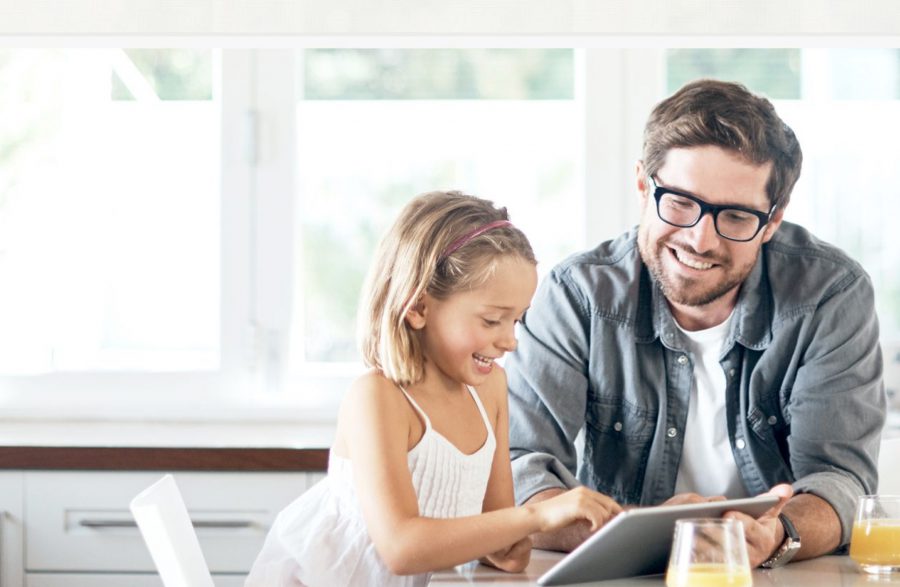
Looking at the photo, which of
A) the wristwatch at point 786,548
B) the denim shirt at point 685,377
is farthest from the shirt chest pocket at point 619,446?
the wristwatch at point 786,548

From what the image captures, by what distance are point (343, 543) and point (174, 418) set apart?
4.97 feet

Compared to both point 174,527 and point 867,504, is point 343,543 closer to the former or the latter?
point 174,527

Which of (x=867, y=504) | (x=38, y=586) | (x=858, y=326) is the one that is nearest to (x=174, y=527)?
(x=867, y=504)

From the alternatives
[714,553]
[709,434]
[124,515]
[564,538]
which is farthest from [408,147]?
[714,553]

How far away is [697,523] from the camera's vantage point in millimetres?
1104

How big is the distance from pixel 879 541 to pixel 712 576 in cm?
36

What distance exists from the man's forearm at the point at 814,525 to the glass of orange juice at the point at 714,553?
394 mm

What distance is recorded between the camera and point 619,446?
1.86 m

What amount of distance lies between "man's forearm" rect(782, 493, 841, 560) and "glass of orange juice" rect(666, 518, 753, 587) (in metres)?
0.39

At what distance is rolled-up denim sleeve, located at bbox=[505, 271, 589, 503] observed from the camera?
1759 mm

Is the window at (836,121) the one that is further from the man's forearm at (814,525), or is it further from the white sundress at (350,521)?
the white sundress at (350,521)

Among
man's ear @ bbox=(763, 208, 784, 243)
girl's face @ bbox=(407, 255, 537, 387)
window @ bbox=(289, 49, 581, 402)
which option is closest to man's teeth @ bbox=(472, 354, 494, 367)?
girl's face @ bbox=(407, 255, 537, 387)

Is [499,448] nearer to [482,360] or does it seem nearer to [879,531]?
[482,360]

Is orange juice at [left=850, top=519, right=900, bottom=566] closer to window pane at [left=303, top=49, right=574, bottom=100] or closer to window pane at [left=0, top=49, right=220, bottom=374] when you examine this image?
window pane at [left=303, top=49, right=574, bottom=100]
